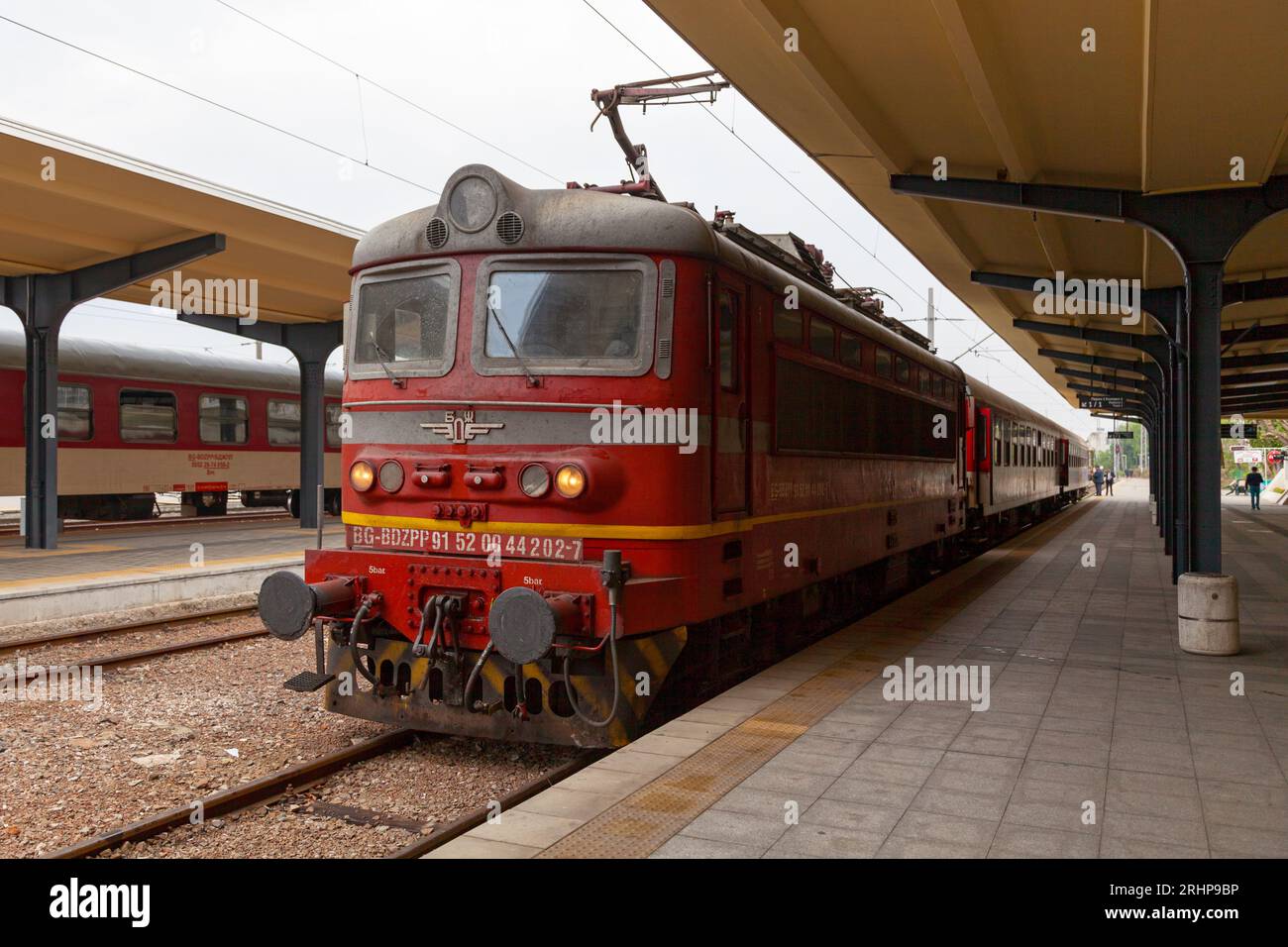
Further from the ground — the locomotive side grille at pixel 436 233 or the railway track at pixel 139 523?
the locomotive side grille at pixel 436 233

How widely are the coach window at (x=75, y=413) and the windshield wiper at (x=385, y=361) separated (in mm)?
14355

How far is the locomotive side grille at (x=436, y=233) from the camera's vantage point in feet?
20.8

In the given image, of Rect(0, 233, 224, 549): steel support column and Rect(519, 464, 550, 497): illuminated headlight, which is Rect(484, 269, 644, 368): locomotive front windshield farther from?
Rect(0, 233, 224, 549): steel support column

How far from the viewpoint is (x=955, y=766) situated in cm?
519

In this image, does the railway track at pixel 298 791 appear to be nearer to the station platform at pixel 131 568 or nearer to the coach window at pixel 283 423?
the station platform at pixel 131 568

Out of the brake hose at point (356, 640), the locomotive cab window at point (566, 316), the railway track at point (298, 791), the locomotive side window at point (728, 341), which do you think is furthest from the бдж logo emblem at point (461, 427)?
the railway track at point (298, 791)

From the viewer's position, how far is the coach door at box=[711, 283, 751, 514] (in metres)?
6.23

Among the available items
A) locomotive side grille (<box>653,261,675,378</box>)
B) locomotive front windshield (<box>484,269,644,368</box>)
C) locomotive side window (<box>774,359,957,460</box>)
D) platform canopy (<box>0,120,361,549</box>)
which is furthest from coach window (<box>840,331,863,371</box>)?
→ platform canopy (<box>0,120,361,549</box>)

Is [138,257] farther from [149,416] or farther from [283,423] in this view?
[283,423]

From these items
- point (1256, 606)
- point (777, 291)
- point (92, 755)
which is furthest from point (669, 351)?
point (1256, 606)

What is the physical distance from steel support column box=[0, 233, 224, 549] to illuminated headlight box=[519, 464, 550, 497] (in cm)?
1115

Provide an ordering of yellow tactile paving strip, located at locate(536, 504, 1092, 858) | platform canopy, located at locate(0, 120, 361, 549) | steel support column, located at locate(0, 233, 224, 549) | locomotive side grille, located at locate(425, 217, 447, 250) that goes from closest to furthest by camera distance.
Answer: yellow tactile paving strip, located at locate(536, 504, 1092, 858) < locomotive side grille, located at locate(425, 217, 447, 250) < platform canopy, located at locate(0, 120, 361, 549) < steel support column, located at locate(0, 233, 224, 549)

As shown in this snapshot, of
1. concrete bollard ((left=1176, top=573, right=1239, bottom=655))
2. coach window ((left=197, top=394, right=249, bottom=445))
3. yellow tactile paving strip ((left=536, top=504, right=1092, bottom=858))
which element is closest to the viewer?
yellow tactile paving strip ((left=536, top=504, right=1092, bottom=858))
